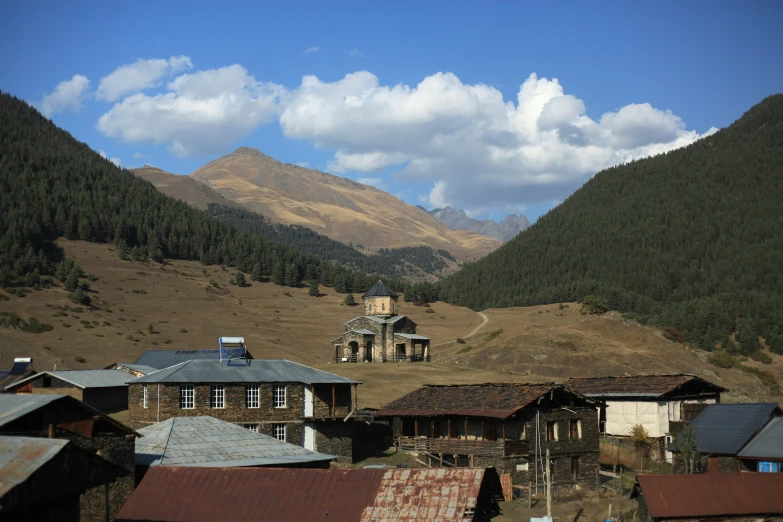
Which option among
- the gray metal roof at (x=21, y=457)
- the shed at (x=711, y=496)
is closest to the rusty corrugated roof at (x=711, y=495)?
the shed at (x=711, y=496)

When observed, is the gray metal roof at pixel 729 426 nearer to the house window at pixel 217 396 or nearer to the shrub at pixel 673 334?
the house window at pixel 217 396

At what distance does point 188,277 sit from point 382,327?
190ft

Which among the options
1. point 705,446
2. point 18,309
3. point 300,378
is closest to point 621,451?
point 705,446

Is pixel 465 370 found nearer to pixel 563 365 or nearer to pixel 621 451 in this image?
pixel 563 365

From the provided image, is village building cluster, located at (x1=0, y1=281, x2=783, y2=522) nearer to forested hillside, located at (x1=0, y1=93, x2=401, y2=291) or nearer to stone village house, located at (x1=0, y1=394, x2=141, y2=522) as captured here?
stone village house, located at (x1=0, y1=394, x2=141, y2=522)

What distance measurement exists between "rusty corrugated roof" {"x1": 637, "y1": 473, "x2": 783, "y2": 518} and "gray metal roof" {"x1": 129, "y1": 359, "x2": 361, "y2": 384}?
2333 centimetres

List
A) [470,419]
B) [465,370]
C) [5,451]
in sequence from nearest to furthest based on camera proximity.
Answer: [5,451] < [470,419] < [465,370]

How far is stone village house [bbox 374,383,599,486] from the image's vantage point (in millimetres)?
45844

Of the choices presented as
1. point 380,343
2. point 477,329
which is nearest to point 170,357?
point 380,343

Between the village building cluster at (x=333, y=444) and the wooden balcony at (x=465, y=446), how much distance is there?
3.2 inches

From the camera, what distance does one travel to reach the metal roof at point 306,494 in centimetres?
2989

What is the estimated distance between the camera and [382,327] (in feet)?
340

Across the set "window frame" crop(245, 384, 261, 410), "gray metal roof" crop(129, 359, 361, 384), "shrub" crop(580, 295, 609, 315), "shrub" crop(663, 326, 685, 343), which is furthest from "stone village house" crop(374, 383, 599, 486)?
"shrub" crop(580, 295, 609, 315)

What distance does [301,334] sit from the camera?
4845 inches
